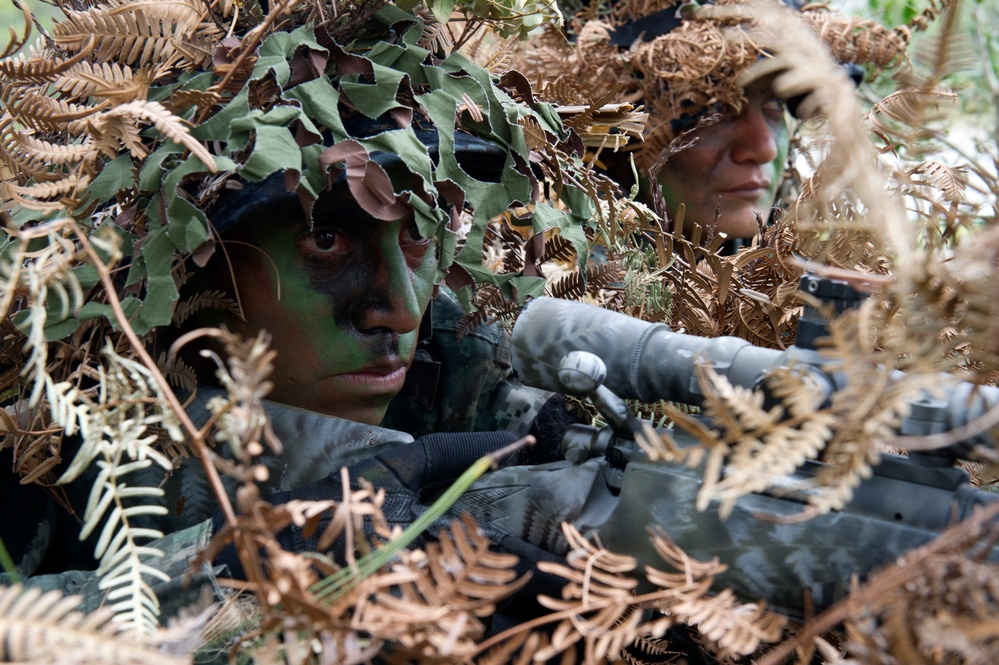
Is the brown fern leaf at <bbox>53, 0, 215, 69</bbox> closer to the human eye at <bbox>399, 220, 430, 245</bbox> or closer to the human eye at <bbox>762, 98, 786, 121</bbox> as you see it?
the human eye at <bbox>399, 220, 430, 245</bbox>

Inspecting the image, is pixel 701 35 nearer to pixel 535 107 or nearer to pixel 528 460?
pixel 535 107

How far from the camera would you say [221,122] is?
1.01 meters

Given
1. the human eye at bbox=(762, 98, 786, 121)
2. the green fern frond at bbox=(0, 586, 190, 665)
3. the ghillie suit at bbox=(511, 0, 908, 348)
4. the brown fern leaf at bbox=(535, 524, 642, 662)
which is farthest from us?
the human eye at bbox=(762, 98, 786, 121)

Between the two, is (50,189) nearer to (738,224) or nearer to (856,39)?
(738,224)

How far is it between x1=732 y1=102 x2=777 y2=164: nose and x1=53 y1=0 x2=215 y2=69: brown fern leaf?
1.17m

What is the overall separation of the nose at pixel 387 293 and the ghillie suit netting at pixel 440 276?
2.8 inches

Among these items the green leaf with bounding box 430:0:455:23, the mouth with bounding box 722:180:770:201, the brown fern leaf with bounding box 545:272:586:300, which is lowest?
the mouth with bounding box 722:180:770:201

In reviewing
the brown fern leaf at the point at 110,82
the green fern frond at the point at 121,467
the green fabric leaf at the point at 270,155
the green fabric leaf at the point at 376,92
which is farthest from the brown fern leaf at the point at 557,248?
the green fern frond at the point at 121,467

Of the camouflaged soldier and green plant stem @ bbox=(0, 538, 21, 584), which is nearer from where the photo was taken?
green plant stem @ bbox=(0, 538, 21, 584)

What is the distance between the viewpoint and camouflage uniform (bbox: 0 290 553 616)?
1014 mm

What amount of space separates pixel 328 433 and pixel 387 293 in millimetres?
190

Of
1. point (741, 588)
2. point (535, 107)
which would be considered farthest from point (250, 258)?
point (741, 588)

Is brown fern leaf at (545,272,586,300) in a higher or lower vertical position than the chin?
higher

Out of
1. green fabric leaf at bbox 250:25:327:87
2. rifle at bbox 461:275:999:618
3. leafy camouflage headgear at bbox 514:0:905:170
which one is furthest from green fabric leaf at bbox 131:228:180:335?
leafy camouflage headgear at bbox 514:0:905:170
